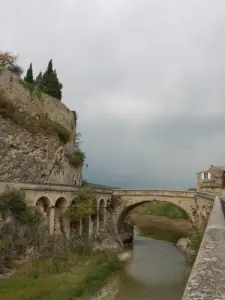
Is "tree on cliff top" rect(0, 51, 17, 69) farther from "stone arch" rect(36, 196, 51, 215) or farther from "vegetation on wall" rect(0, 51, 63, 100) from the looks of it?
"stone arch" rect(36, 196, 51, 215)

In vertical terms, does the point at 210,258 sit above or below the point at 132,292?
above

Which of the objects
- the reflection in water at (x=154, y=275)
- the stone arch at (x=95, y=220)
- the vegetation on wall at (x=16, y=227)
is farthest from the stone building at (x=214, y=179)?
the vegetation on wall at (x=16, y=227)

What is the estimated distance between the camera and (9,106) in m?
31.4

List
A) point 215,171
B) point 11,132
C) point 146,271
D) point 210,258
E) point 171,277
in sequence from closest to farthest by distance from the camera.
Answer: point 210,258 < point 171,277 < point 146,271 < point 11,132 < point 215,171

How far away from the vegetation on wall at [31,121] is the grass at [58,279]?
14034mm

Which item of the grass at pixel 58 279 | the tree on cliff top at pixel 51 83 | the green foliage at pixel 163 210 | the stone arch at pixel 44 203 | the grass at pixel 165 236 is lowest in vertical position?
the grass at pixel 165 236

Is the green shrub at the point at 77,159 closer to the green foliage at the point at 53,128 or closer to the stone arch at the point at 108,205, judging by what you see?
the green foliage at the point at 53,128

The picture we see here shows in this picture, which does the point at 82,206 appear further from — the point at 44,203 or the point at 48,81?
the point at 48,81

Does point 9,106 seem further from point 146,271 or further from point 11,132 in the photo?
point 146,271

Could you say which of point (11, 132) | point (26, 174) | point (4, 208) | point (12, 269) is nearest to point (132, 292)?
point (12, 269)

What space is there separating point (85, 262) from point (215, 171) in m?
17.4

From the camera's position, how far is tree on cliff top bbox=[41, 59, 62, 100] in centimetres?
4306

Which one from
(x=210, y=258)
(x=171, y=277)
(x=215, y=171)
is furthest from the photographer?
(x=215, y=171)

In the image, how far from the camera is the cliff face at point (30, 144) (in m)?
29.8
